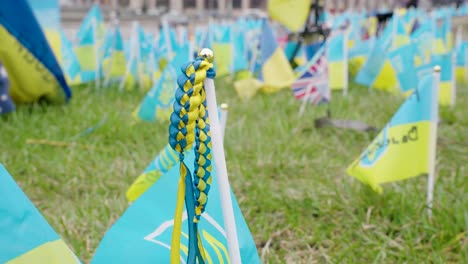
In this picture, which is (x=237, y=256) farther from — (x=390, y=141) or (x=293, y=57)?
(x=293, y=57)

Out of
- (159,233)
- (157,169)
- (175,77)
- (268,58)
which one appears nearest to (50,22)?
(268,58)

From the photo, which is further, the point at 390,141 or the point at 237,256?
the point at 390,141

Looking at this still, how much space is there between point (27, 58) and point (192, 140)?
2739 mm

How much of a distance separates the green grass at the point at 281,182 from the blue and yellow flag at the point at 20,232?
75 cm

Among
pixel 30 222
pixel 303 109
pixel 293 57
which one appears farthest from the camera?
pixel 293 57

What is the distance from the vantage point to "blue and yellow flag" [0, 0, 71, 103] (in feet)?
9.83

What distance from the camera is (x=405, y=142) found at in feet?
4.98

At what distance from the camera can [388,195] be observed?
1721 millimetres

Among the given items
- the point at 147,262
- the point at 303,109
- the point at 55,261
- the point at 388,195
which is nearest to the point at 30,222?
the point at 55,261

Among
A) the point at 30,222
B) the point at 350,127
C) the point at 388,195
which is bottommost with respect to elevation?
the point at 350,127

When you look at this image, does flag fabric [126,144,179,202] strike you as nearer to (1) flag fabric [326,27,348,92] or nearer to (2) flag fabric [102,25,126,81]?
(1) flag fabric [326,27,348,92]

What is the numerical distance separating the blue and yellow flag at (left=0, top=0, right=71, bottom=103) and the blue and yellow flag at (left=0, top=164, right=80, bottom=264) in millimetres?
2562

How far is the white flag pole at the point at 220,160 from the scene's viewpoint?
2.27 ft

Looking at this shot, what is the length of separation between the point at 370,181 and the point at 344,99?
232 cm
